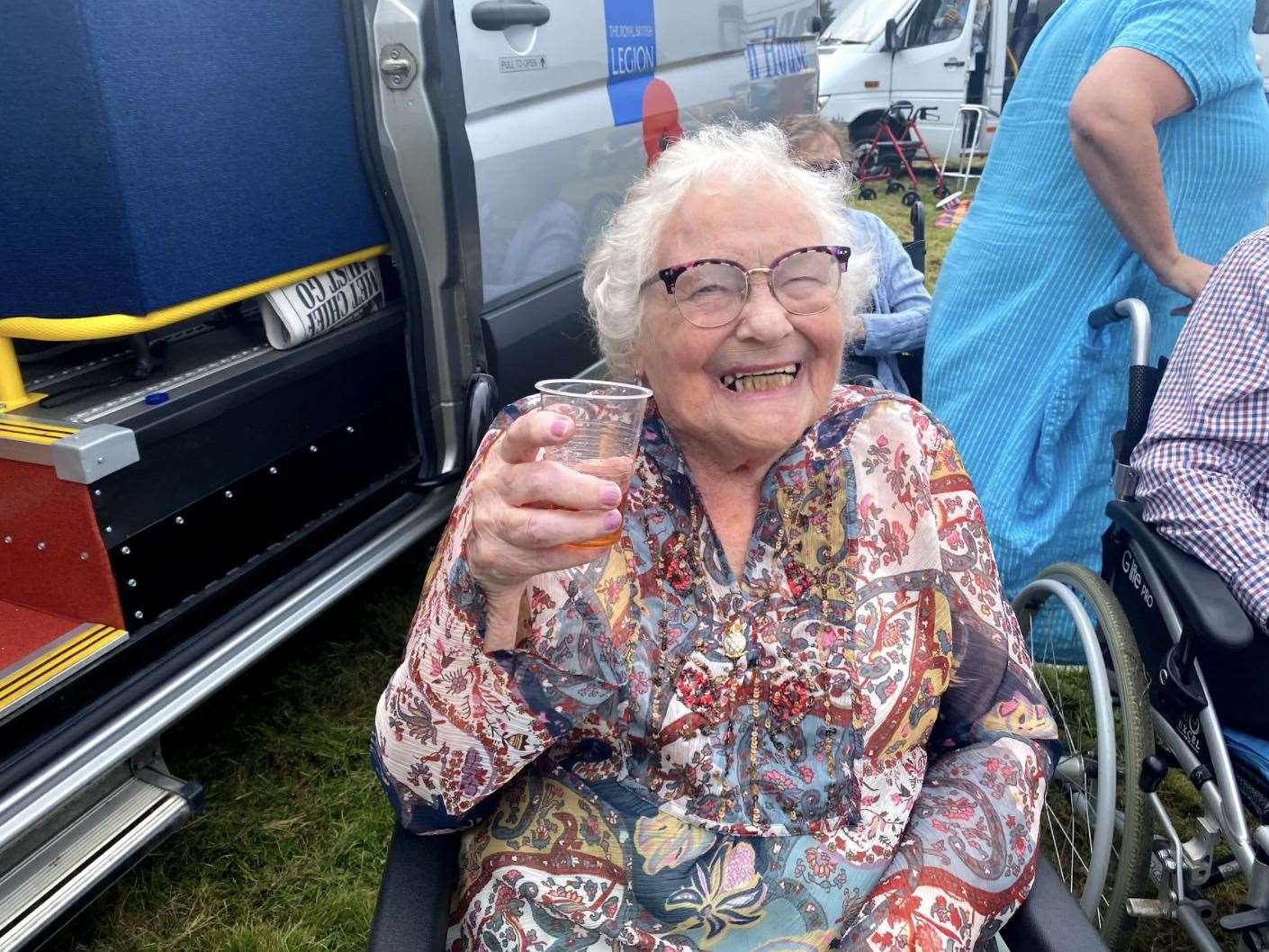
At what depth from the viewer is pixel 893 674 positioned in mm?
1443

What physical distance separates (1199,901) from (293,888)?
1.83 meters

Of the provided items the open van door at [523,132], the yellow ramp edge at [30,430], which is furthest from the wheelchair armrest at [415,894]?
the open van door at [523,132]

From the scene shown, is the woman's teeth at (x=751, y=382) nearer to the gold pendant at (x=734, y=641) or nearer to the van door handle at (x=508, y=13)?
the gold pendant at (x=734, y=641)

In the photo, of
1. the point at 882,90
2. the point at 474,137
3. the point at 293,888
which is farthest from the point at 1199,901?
the point at 882,90

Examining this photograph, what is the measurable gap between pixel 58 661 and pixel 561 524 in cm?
Result: 133

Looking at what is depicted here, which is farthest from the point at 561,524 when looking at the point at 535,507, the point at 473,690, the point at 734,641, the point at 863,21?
the point at 863,21

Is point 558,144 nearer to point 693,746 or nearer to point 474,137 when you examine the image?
point 474,137

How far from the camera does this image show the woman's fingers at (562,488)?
97 cm

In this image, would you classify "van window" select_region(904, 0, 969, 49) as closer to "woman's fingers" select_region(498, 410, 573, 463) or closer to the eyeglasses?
the eyeglasses

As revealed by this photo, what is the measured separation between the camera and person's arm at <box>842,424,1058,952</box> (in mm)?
1350

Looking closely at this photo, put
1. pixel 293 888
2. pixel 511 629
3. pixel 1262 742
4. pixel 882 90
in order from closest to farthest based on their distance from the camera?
1. pixel 511 629
2. pixel 1262 742
3. pixel 293 888
4. pixel 882 90

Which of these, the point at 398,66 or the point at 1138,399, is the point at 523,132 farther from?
the point at 1138,399

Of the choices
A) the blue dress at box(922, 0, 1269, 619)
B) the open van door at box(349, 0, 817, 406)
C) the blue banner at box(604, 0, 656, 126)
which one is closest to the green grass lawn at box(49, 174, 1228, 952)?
the blue dress at box(922, 0, 1269, 619)

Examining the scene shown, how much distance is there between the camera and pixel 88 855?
1.80 metres
